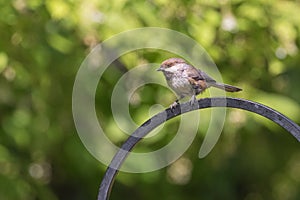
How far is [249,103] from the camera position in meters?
1.48

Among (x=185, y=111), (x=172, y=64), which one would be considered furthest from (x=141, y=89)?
(x=185, y=111)

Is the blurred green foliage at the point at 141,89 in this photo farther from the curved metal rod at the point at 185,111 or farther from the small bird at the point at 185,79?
the curved metal rod at the point at 185,111

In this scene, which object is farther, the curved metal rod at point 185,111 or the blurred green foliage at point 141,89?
the blurred green foliage at point 141,89

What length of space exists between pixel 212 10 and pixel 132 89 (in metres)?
0.47

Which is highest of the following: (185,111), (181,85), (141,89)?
(141,89)

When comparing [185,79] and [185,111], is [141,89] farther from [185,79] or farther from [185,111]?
[185,111]

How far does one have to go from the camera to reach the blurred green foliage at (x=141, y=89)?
2.53 meters

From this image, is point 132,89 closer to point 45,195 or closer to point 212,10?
point 212,10

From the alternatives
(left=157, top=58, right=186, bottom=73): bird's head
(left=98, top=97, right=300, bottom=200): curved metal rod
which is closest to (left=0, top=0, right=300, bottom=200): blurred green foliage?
(left=157, top=58, right=186, bottom=73): bird's head

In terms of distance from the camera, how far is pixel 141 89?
9.16 ft

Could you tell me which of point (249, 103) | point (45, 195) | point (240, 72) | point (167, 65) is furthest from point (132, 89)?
point (249, 103)

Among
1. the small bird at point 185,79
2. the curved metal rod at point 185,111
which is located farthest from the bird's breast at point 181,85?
the curved metal rod at point 185,111

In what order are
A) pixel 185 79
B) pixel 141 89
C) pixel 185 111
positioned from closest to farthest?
pixel 185 111 → pixel 185 79 → pixel 141 89

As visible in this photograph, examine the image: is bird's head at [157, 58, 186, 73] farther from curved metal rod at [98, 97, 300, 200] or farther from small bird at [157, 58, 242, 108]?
curved metal rod at [98, 97, 300, 200]
